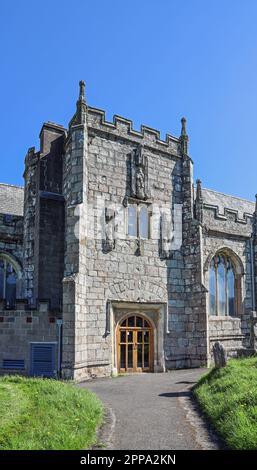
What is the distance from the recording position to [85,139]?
48.8ft

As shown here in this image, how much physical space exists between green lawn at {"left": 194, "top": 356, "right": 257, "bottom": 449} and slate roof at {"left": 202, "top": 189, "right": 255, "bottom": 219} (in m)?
13.1

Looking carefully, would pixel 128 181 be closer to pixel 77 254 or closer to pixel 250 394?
pixel 77 254

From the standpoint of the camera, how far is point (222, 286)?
19.3 meters

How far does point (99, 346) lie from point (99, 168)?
5827 millimetres

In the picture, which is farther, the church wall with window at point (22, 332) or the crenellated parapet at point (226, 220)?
the crenellated parapet at point (226, 220)

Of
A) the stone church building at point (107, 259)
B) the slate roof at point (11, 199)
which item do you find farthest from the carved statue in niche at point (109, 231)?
the slate roof at point (11, 199)

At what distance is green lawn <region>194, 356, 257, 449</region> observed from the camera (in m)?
5.86

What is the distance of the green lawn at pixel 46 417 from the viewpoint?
5.78 metres

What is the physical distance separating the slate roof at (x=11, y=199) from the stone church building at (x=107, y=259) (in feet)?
7.58

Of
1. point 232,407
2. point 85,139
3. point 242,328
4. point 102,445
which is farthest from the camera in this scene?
point 242,328

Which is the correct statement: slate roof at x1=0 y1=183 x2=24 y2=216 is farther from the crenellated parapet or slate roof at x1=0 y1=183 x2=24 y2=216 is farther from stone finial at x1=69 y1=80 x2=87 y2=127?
the crenellated parapet

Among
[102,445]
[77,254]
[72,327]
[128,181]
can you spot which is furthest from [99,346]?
[102,445]

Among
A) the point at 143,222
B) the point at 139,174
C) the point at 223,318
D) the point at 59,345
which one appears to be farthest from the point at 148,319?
the point at 139,174

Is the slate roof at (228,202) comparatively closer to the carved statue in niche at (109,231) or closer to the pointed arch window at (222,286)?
the pointed arch window at (222,286)
